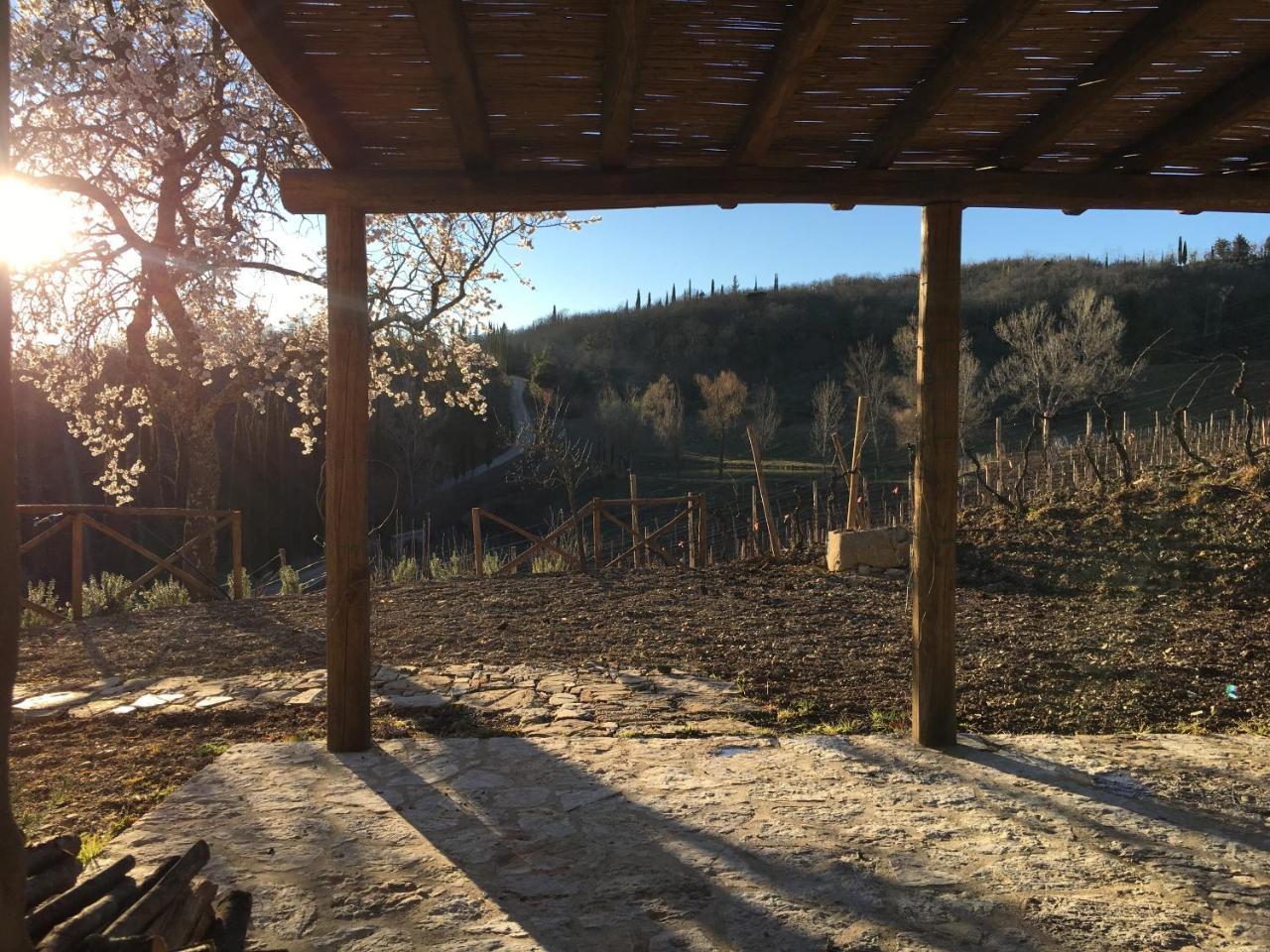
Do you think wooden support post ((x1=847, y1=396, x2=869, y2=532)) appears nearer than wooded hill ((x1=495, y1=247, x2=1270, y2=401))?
Yes

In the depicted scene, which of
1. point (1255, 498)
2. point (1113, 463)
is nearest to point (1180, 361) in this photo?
point (1113, 463)

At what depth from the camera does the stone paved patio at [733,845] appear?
218 cm

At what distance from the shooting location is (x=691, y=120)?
316 cm

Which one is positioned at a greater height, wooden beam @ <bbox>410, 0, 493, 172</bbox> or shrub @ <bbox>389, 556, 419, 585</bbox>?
wooden beam @ <bbox>410, 0, 493, 172</bbox>

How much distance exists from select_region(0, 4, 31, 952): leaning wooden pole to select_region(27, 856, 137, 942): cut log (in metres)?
0.34

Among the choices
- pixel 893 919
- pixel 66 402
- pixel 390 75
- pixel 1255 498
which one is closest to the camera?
pixel 893 919

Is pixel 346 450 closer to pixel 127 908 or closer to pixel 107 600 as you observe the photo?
pixel 127 908

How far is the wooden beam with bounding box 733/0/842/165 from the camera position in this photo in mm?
2477

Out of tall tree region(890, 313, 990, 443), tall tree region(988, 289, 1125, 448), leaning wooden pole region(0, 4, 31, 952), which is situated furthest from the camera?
tall tree region(988, 289, 1125, 448)

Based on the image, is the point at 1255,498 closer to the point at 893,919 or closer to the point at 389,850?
the point at 893,919

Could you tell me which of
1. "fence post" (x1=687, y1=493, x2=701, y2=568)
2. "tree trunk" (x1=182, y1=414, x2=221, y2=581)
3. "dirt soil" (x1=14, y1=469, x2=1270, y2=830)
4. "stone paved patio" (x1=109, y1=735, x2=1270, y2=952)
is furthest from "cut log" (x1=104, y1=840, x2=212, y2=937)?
"tree trunk" (x1=182, y1=414, x2=221, y2=581)

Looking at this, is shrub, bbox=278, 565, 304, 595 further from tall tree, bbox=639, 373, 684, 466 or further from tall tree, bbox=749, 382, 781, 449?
tall tree, bbox=749, 382, 781, 449

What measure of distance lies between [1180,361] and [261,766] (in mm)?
45171

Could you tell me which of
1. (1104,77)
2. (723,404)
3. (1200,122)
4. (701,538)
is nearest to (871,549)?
(701,538)
